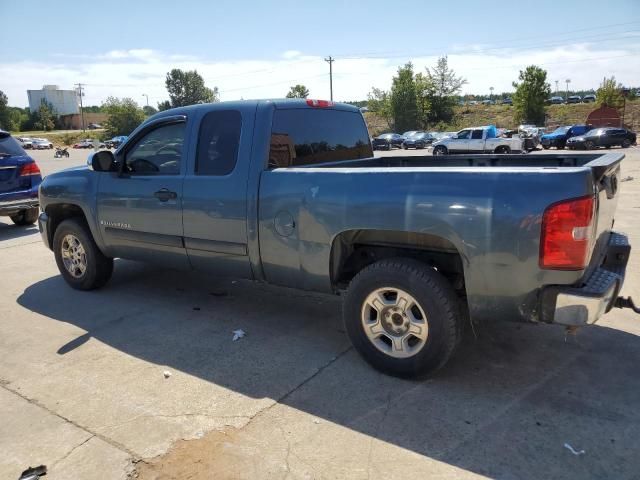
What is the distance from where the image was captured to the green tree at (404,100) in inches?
2362

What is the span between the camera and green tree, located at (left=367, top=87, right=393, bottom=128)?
6196 centimetres

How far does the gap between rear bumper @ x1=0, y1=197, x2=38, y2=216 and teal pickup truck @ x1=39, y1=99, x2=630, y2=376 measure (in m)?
4.03

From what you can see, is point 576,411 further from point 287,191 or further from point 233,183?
point 233,183

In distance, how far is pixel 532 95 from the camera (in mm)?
56125

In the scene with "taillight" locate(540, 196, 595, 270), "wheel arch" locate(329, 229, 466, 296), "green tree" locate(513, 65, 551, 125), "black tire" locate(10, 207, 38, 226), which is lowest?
"black tire" locate(10, 207, 38, 226)

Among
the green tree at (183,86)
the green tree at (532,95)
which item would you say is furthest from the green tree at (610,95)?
the green tree at (183,86)

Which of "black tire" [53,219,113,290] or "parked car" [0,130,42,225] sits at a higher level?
"parked car" [0,130,42,225]

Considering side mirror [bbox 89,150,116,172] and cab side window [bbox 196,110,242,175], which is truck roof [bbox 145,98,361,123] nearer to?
cab side window [bbox 196,110,242,175]

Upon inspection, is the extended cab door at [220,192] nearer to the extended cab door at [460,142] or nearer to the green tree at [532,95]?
the extended cab door at [460,142]

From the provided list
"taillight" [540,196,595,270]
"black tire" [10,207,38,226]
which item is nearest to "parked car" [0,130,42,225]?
"black tire" [10,207,38,226]

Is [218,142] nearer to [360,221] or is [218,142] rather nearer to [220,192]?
[220,192]

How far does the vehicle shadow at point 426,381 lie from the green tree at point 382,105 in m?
59.7

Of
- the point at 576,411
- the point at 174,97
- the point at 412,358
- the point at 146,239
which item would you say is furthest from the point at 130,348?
the point at 174,97

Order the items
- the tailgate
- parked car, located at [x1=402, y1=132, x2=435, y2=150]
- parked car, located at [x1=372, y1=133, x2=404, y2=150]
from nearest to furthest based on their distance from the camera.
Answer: the tailgate < parked car, located at [x1=372, y1=133, x2=404, y2=150] < parked car, located at [x1=402, y1=132, x2=435, y2=150]
